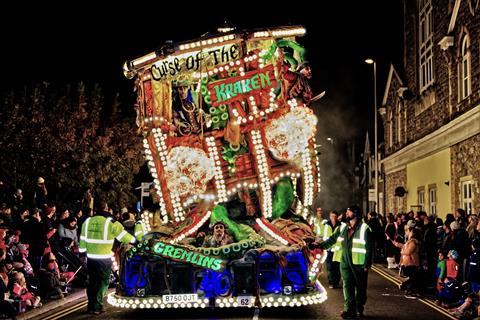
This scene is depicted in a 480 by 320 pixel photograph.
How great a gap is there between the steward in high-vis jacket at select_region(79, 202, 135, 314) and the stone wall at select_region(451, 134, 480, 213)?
485 inches

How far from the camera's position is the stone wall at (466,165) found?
20.6 metres

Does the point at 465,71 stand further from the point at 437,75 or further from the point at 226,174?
the point at 226,174

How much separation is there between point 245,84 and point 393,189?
27551 mm

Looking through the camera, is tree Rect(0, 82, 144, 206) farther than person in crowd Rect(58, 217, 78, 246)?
Yes

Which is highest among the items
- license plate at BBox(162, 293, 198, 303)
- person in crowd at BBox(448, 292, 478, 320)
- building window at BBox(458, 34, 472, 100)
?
building window at BBox(458, 34, 472, 100)

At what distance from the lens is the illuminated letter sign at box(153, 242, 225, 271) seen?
1110cm

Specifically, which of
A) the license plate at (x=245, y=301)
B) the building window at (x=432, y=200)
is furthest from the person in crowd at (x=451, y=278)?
the building window at (x=432, y=200)

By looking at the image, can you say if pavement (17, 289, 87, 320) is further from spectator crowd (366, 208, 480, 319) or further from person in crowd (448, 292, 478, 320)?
person in crowd (448, 292, 478, 320)

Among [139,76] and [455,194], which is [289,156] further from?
[455,194]

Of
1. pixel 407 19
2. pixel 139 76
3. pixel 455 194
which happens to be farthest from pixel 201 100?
pixel 407 19

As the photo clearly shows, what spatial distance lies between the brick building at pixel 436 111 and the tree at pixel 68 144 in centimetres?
1345

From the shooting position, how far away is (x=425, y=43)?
30.1m

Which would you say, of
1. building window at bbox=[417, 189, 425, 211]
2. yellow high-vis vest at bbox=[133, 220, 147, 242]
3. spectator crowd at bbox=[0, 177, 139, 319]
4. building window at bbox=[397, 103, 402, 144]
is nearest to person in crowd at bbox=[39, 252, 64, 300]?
spectator crowd at bbox=[0, 177, 139, 319]

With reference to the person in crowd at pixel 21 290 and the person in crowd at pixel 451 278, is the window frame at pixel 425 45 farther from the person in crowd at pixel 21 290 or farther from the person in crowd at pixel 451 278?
the person in crowd at pixel 21 290
